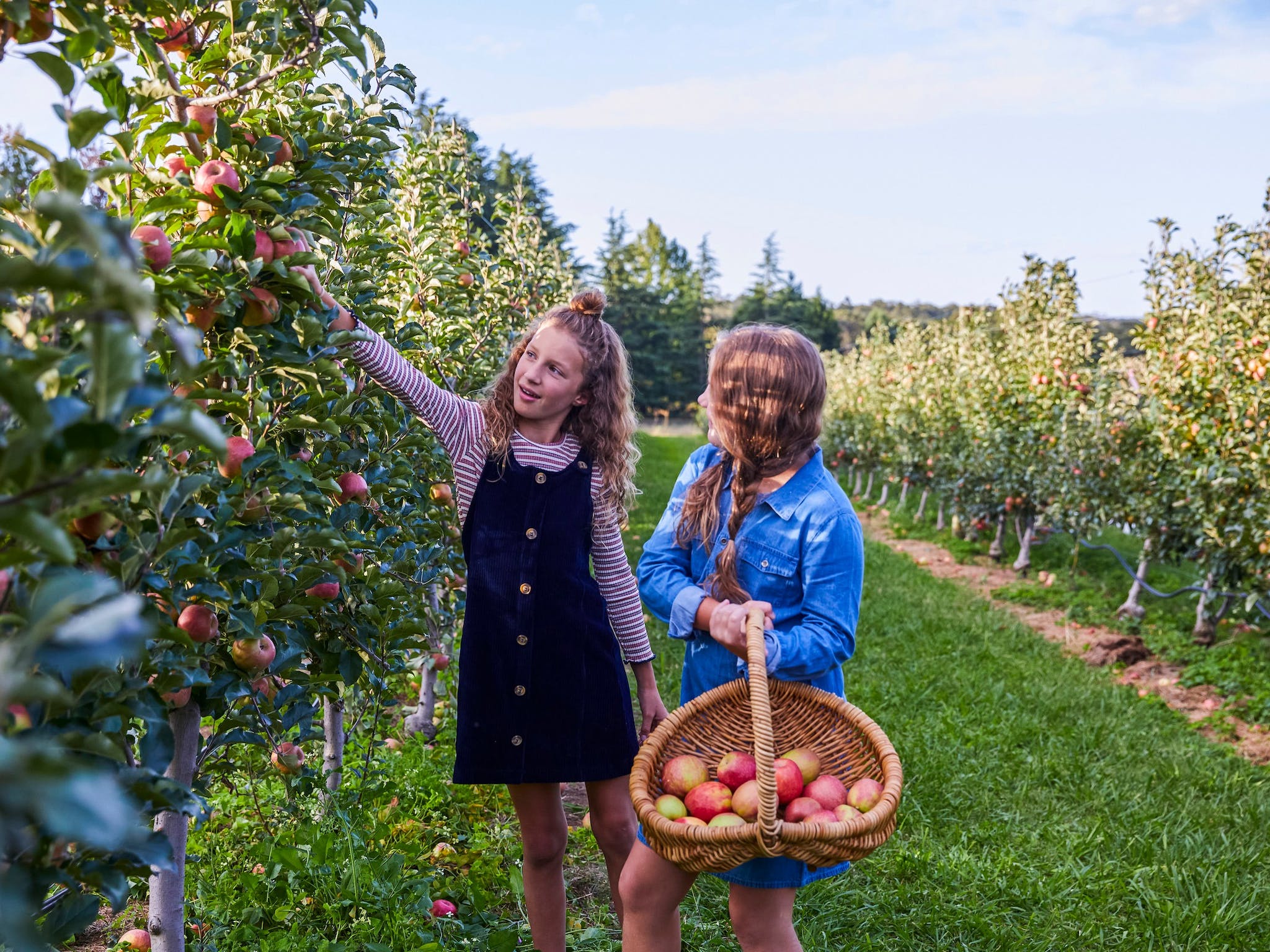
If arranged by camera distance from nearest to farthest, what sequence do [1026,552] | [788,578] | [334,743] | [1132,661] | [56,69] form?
[56,69] → [788,578] → [334,743] → [1132,661] → [1026,552]

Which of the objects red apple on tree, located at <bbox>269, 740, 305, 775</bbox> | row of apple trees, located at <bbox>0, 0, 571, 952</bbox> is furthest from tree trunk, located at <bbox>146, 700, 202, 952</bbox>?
red apple on tree, located at <bbox>269, 740, 305, 775</bbox>

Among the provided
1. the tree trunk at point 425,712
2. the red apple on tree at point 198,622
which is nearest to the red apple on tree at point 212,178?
the red apple on tree at point 198,622

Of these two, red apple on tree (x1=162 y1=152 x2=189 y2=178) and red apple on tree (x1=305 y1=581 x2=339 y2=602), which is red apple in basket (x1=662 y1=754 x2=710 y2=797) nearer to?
red apple on tree (x1=305 y1=581 x2=339 y2=602)

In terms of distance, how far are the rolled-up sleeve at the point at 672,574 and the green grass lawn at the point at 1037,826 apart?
116 cm

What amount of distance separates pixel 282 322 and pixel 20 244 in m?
0.83

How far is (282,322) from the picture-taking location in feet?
5.38

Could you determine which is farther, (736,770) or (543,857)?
(543,857)

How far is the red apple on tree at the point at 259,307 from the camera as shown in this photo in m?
1.53

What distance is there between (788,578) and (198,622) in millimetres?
1074

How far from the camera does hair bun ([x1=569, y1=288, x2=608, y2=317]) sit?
2.24 metres

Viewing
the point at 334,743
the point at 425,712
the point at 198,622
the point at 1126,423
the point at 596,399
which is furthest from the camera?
the point at 1126,423

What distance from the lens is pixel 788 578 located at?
191 centimetres

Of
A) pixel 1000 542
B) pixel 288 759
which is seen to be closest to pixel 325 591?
pixel 288 759

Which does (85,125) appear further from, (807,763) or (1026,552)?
(1026,552)
